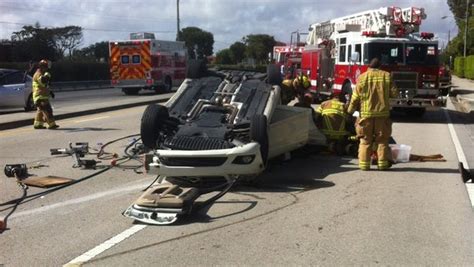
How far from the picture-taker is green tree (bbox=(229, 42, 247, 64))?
122 m

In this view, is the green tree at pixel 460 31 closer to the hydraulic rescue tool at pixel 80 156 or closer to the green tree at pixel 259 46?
the green tree at pixel 259 46

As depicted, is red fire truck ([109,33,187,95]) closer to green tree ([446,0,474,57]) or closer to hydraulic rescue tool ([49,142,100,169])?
hydraulic rescue tool ([49,142,100,169])

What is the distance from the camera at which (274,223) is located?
642 cm

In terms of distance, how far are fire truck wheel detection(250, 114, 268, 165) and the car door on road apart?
47.8ft

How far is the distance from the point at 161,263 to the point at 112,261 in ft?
1.43

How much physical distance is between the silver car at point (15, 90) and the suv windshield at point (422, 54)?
1257cm

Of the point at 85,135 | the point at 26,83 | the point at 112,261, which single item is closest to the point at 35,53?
the point at 26,83

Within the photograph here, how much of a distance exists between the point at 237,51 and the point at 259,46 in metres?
8.16

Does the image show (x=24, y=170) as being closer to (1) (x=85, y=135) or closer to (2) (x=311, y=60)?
(1) (x=85, y=135)

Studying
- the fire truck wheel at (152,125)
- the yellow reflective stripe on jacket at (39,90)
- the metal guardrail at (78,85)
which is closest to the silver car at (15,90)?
the yellow reflective stripe on jacket at (39,90)

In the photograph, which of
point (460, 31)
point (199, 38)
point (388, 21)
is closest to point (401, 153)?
point (388, 21)

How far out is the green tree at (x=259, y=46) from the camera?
11475 centimetres

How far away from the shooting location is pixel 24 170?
29.8 ft

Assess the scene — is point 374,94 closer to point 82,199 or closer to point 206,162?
point 206,162
